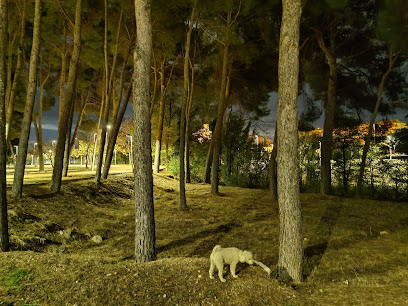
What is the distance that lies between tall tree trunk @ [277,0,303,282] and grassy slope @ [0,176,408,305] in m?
0.39

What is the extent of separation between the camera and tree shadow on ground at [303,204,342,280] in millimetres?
4716

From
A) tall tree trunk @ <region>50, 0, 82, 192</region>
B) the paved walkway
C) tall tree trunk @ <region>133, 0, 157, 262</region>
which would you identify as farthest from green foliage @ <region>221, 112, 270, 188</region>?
tall tree trunk @ <region>133, 0, 157, 262</region>

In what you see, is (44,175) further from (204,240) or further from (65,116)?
(204,240)

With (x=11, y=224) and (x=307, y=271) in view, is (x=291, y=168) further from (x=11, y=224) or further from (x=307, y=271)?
(x=11, y=224)

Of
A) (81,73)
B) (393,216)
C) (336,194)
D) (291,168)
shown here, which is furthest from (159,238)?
(81,73)

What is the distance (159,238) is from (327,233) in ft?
13.4

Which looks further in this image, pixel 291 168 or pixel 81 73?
pixel 81 73

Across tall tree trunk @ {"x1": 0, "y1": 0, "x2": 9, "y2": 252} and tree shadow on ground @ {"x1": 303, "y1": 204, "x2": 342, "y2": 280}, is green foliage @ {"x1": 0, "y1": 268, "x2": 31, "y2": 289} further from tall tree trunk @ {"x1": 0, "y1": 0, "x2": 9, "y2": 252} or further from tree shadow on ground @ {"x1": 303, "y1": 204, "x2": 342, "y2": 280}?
tree shadow on ground @ {"x1": 303, "y1": 204, "x2": 342, "y2": 280}

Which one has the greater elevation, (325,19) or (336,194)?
(325,19)

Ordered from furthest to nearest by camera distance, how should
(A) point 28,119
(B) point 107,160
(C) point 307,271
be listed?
1. (B) point 107,160
2. (A) point 28,119
3. (C) point 307,271

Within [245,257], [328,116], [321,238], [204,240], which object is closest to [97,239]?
[204,240]

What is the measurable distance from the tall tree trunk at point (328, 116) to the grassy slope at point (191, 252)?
1.09 metres

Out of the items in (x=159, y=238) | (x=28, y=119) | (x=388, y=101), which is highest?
(x=388, y=101)

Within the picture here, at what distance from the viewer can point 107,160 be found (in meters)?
13.2
